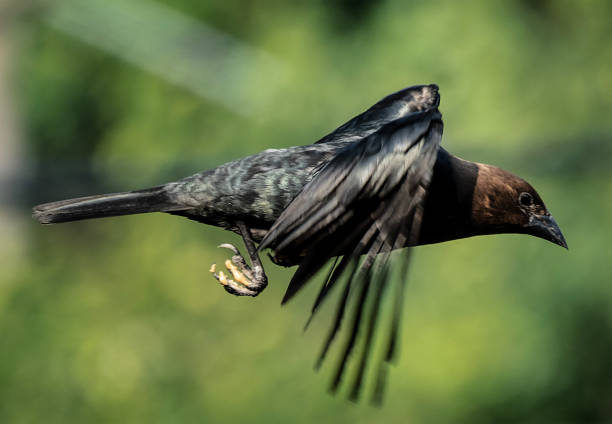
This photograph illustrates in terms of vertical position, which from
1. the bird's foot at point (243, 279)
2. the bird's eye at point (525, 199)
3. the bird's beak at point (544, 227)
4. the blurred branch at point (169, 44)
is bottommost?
A: the bird's foot at point (243, 279)

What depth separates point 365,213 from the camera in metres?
2.91

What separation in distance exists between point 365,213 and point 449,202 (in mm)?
576

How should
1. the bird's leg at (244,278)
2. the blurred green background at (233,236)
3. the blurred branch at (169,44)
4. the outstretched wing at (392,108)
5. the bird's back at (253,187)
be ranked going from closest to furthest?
the bird's leg at (244,278) → the bird's back at (253,187) → the outstretched wing at (392,108) → the blurred green background at (233,236) → the blurred branch at (169,44)

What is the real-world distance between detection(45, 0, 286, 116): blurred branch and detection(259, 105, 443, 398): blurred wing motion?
618 cm

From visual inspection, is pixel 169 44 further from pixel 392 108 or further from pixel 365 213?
pixel 365 213

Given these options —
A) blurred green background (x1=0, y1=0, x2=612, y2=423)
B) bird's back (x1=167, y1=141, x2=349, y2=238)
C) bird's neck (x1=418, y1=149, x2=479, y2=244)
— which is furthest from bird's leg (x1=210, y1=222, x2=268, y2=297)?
blurred green background (x1=0, y1=0, x2=612, y2=423)

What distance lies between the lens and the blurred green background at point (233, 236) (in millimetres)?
6395

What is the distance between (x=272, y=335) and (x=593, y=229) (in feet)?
8.11

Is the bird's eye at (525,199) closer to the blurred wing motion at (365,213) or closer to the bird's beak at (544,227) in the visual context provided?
the bird's beak at (544,227)

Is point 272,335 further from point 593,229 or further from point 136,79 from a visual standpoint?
point 136,79

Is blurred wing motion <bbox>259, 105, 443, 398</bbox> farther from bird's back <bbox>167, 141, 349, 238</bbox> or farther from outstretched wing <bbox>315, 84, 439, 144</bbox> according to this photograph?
outstretched wing <bbox>315, 84, 439, 144</bbox>

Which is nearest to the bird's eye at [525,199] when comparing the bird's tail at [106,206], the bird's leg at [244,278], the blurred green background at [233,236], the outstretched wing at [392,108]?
the outstretched wing at [392,108]

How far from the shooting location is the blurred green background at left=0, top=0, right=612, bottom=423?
6395 millimetres

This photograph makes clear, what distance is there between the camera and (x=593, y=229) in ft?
22.7
